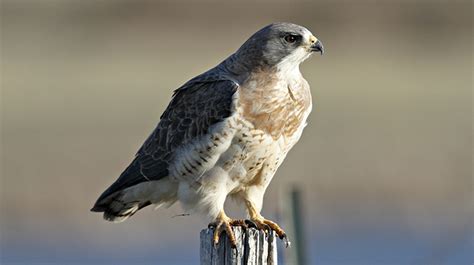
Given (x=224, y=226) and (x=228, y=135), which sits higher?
(x=228, y=135)

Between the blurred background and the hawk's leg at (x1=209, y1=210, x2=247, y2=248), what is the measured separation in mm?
2244

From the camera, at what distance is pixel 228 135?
7.00 meters

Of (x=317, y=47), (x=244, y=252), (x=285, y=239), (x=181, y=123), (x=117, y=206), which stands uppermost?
(x=317, y=47)

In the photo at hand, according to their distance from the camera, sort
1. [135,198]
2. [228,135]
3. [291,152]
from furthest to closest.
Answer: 1. [291,152]
2. [135,198]
3. [228,135]

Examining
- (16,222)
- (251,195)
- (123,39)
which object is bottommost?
(251,195)

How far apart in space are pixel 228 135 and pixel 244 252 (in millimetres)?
1375

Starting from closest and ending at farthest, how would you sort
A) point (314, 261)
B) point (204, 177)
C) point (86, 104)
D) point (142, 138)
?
1. point (204, 177)
2. point (314, 261)
3. point (142, 138)
4. point (86, 104)

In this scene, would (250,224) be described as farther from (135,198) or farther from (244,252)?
(135,198)

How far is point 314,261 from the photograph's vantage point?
1367cm

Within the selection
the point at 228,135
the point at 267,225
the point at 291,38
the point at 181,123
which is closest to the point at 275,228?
the point at 267,225

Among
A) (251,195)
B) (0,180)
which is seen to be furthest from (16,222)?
(251,195)

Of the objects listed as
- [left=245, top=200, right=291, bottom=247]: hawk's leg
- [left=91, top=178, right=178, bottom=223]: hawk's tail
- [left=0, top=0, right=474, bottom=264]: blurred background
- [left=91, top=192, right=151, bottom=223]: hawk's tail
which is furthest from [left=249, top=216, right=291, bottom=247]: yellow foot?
[left=0, top=0, right=474, bottom=264]: blurred background

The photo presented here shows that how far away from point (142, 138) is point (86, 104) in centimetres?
289

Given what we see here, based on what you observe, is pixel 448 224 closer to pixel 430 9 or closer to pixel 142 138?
pixel 142 138
